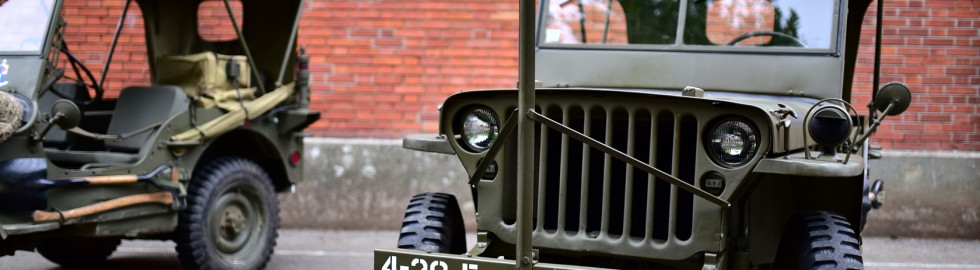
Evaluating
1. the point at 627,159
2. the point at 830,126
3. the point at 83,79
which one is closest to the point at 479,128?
the point at 627,159

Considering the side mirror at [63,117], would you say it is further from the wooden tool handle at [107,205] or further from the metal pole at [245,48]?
the metal pole at [245,48]

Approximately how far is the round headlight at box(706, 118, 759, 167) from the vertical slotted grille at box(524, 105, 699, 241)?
0.29 ft

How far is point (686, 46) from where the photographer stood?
5.63 metres

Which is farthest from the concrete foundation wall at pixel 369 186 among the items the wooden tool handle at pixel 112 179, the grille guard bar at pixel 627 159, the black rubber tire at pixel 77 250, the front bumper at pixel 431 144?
the grille guard bar at pixel 627 159

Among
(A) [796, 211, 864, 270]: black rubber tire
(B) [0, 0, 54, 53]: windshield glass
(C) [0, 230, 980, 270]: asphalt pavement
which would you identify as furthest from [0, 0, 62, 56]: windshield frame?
(A) [796, 211, 864, 270]: black rubber tire

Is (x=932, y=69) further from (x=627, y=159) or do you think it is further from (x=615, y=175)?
(x=627, y=159)

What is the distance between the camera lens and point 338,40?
34.4ft

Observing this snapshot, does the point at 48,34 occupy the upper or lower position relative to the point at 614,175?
upper

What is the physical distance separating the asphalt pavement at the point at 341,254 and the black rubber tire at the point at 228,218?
45 centimetres

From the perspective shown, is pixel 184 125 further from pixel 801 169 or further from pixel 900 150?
pixel 900 150

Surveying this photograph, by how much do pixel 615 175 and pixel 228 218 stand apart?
12.7 ft

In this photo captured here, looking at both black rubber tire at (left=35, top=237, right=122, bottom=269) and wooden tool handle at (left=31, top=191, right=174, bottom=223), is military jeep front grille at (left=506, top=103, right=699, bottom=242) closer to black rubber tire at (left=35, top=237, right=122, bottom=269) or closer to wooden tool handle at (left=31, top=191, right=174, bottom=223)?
wooden tool handle at (left=31, top=191, right=174, bottom=223)

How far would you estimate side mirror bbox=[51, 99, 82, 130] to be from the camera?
6.33 metres

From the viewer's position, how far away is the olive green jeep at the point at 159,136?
639 centimetres
